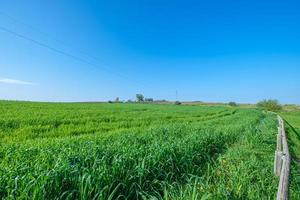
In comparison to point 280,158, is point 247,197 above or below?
below

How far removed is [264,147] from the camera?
1145 centimetres

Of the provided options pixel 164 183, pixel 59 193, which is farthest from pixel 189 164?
pixel 59 193

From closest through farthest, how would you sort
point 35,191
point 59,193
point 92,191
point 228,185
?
point 35,191, point 59,193, point 92,191, point 228,185

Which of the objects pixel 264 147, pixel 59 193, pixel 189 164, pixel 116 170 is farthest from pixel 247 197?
pixel 264 147

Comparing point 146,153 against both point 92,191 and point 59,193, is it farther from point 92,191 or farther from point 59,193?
point 59,193

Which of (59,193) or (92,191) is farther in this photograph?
(92,191)

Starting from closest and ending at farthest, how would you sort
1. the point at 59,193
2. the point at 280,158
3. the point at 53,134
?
the point at 59,193, the point at 280,158, the point at 53,134

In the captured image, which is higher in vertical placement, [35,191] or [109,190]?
[35,191]

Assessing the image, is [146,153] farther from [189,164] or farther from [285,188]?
[285,188]

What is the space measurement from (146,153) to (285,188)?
3187 mm

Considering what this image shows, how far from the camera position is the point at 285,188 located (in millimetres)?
4273

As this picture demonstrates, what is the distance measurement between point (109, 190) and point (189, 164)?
121 inches

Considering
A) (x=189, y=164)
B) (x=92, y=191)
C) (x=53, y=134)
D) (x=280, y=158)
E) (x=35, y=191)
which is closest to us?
(x=35, y=191)

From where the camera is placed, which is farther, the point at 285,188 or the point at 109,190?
the point at 109,190
